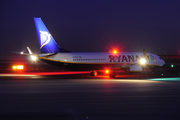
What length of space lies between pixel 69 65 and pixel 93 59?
435cm

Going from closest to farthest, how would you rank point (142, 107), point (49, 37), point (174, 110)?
point (174, 110) → point (142, 107) → point (49, 37)

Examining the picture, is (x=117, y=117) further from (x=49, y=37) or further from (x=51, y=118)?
(x=49, y=37)

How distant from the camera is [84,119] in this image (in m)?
10.4

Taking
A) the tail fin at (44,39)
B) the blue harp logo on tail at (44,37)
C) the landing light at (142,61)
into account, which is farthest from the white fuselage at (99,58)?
the blue harp logo on tail at (44,37)

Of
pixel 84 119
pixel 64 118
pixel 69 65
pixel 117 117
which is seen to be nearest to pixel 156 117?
pixel 117 117

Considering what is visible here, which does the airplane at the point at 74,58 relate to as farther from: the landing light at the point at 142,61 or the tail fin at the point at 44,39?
the landing light at the point at 142,61

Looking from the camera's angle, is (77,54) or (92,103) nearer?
(92,103)

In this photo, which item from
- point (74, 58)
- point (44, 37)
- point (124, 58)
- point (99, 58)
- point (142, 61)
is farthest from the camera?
point (142, 61)

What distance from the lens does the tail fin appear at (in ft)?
140

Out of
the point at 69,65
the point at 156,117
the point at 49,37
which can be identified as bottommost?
the point at 156,117

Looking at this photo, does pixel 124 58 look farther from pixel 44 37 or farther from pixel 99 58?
pixel 44 37

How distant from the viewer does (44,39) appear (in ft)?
142

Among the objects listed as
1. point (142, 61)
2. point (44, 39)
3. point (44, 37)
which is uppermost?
point (44, 37)

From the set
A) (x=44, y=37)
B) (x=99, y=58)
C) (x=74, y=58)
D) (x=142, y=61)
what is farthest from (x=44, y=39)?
(x=142, y=61)
